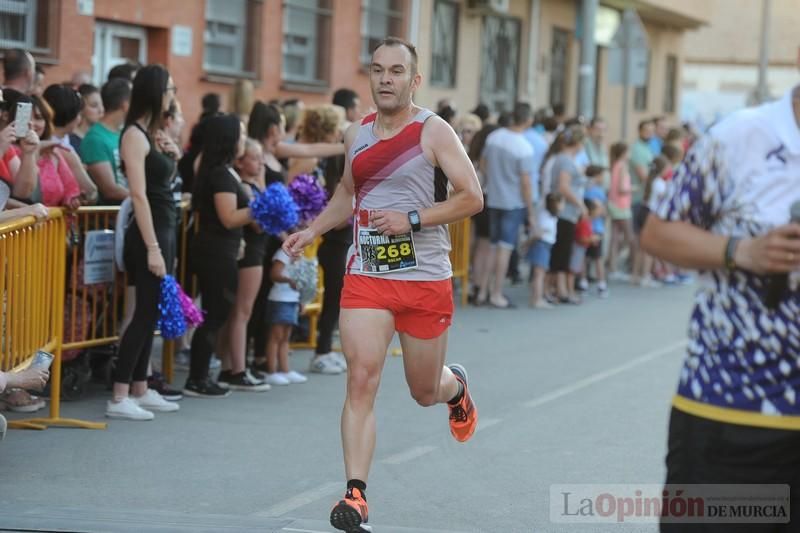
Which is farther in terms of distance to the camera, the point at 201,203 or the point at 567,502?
the point at 201,203

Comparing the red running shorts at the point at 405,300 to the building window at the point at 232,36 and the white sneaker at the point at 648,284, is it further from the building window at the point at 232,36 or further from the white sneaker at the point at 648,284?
the white sneaker at the point at 648,284

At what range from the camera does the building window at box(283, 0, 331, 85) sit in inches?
781

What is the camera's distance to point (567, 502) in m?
6.96

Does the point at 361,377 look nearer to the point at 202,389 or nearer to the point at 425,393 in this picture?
the point at 425,393

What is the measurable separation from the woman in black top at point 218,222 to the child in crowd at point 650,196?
9.02 meters

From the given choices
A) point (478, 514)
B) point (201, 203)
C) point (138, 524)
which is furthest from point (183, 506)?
point (201, 203)

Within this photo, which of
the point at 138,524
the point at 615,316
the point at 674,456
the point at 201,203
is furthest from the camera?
the point at 615,316

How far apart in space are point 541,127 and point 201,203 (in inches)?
404

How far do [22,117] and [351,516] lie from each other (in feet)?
11.0

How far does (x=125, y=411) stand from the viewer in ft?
28.8

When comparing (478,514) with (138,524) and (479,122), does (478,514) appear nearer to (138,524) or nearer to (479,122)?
(138,524)

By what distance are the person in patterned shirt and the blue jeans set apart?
11.7 m

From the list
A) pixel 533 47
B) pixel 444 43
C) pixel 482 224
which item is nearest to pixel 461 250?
pixel 482 224

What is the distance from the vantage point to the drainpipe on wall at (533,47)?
28.5 meters
